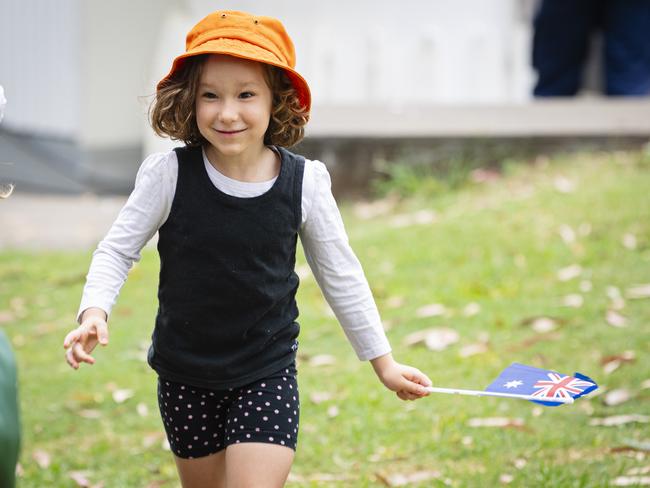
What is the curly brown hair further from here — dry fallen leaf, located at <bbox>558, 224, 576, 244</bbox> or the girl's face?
dry fallen leaf, located at <bbox>558, 224, 576, 244</bbox>

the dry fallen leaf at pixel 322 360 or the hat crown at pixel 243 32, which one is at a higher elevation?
the hat crown at pixel 243 32

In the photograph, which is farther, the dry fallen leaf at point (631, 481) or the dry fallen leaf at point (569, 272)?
the dry fallen leaf at point (569, 272)

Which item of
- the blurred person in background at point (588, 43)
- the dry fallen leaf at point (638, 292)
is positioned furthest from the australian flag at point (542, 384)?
the blurred person in background at point (588, 43)

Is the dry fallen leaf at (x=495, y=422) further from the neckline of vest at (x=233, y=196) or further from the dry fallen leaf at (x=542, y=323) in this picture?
the neckline of vest at (x=233, y=196)

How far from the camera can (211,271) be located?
252 cm

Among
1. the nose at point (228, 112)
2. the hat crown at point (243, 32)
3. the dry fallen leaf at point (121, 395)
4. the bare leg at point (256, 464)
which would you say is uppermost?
the hat crown at point (243, 32)

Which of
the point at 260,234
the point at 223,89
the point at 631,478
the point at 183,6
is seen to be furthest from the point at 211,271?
the point at 183,6

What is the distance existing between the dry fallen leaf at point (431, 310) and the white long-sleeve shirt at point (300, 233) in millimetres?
2647

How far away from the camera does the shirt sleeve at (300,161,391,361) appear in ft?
8.53

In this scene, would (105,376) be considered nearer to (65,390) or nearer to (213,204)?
(65,390)

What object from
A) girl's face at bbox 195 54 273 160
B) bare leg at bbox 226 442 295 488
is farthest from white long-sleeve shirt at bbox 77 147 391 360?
bare leg at bbox 226 442 295 488

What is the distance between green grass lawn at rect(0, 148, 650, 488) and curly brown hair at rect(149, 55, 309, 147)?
1.35 meters

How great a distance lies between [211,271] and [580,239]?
388cm

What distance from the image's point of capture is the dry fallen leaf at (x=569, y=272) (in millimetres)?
5516
